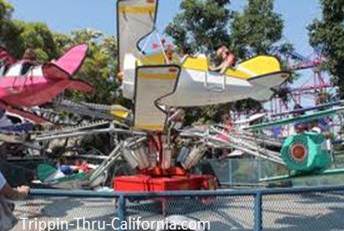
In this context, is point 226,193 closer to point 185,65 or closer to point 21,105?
point 185,65

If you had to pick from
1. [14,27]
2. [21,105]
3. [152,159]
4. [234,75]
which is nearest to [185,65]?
[234,75]

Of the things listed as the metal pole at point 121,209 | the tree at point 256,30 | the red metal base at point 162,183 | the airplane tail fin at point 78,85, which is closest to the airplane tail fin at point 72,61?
the airplane tail fin at point 78,85

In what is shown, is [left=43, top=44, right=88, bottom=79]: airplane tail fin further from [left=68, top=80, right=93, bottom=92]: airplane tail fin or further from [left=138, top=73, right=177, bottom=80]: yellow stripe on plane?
[left=138, top=73, right=177, bottom=80]: yellow stripe on plane

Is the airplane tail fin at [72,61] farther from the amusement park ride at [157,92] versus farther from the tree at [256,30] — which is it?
the tree at [256,30]

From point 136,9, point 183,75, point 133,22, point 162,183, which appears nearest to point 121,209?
point 162,183

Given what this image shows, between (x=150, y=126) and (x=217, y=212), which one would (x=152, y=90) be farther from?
(x=217, y=212)

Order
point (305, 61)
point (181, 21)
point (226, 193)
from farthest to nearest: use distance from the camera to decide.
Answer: point (305, 61) < point (181, 21) < point (226, 193)

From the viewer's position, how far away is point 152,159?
11156mm

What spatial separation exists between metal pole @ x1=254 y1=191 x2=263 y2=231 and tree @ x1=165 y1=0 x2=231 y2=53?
73.1 feet

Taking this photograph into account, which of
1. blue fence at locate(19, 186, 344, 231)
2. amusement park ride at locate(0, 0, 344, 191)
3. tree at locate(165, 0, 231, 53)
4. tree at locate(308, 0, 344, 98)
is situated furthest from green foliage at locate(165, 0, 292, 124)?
blue fence at locate(19, 186, 344, 231)

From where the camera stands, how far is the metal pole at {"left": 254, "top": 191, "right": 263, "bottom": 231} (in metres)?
5.59

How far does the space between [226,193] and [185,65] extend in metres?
5.62

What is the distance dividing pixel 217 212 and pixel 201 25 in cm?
2332

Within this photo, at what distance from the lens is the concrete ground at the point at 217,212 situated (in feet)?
18.4
